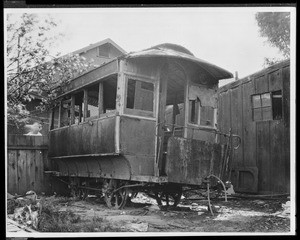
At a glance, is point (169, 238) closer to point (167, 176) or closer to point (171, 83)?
point (167, 176)

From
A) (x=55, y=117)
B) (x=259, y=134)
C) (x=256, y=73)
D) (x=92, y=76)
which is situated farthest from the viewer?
(x=55, y=117)

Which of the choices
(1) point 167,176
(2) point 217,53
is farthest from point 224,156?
(2) point 217,53

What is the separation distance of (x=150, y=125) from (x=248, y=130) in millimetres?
4014

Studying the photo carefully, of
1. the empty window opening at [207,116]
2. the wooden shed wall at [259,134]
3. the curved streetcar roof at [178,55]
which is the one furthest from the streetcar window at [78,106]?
the wooden shed wall at [259,134]

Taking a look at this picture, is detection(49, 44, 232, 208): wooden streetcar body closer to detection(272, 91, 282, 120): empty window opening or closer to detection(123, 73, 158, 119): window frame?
detection(123, 73, 158, 119): window frame

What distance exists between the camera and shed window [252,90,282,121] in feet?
35.3

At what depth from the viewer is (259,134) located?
11.2 metres

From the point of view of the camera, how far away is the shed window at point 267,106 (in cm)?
1077

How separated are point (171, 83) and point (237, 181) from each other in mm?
3839

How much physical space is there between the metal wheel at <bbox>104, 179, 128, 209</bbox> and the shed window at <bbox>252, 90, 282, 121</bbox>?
15.3 feet

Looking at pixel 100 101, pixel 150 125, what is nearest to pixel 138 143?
pixel 150 125

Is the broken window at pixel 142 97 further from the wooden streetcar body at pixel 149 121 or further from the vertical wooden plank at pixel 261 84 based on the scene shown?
the vertical wooden plank at pixel 261 84

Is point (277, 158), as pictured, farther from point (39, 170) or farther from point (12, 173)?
point (12, 173)

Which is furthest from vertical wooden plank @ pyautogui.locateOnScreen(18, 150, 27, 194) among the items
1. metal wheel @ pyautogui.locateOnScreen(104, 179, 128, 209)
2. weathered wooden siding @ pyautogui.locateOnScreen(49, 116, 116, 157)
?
metal wheel @ pyautogui.locateOnScreen(104, 179, 128, 209)
